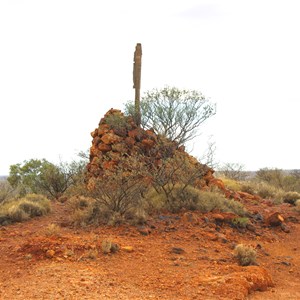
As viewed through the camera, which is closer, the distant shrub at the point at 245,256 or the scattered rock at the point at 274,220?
the distant shrub at the point at 245,256

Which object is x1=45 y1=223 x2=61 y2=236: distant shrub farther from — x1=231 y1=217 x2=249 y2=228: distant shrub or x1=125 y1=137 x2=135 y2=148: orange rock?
x1=125 y1=137 x2=135 y2=148: orange rock

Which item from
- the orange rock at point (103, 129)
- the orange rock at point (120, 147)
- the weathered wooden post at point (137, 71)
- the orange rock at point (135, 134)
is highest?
the weathered wooden post at point (137, 71)

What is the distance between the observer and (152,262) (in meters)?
7.09

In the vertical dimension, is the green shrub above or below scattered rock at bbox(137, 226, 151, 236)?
above

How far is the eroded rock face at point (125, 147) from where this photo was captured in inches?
553

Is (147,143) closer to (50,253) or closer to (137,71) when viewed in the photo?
(137,71)

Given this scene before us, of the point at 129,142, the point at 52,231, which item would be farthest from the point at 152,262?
the point at 129,142

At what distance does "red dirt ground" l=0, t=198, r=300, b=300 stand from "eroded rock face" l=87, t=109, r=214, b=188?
13.0 feet

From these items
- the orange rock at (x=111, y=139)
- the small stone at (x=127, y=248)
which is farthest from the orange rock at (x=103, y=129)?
the small stone at (x=127, y=248)

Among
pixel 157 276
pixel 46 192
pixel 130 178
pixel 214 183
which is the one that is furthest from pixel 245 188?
pixel 157 276

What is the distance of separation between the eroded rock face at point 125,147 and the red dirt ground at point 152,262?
13.0ft

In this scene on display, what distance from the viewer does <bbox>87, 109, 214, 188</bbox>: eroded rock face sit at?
1405 cm

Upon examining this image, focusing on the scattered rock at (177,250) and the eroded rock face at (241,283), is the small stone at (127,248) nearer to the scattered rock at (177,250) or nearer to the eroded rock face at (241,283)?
the scattered rock at (177,250)

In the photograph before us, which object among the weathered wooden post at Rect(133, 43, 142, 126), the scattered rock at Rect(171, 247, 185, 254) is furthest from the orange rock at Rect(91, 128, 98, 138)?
the scattered rock at Rect(171, 247, 185, 254)
